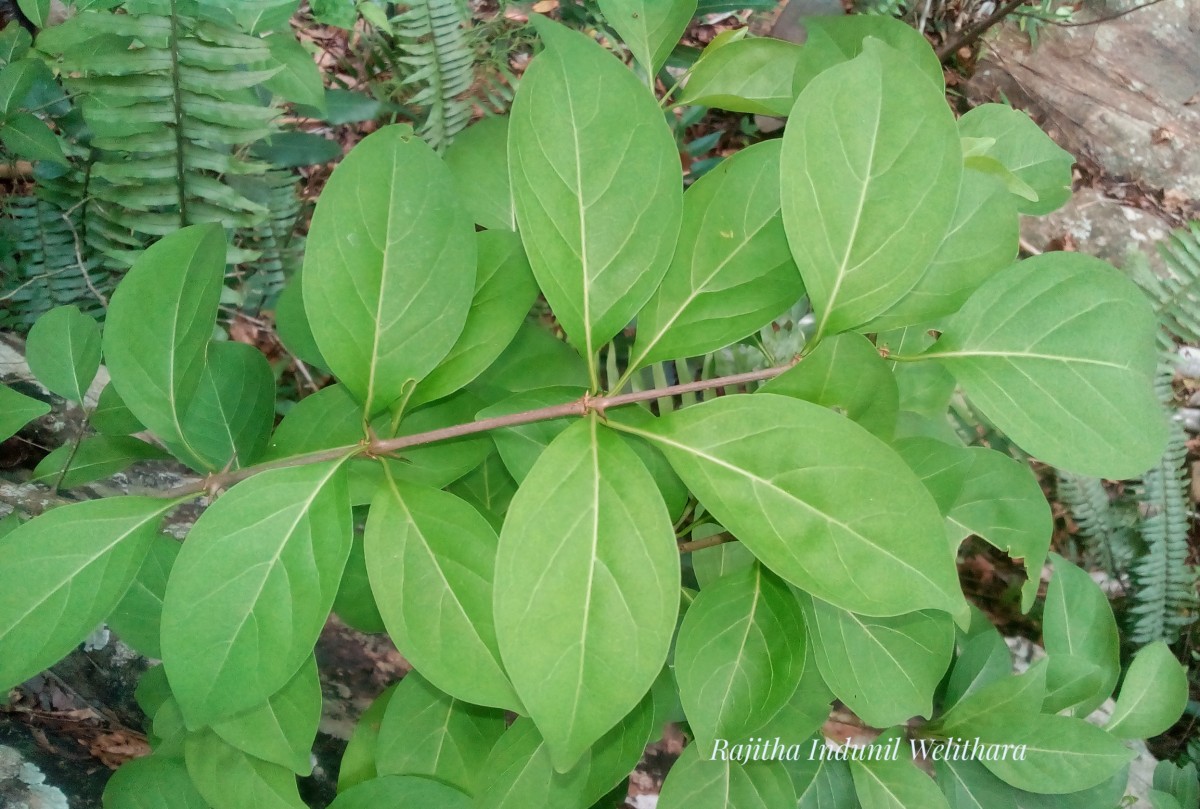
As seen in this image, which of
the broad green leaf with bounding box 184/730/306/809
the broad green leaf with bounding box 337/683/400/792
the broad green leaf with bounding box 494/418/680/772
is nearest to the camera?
the broad green leaf with bounding box 494/418/680/772

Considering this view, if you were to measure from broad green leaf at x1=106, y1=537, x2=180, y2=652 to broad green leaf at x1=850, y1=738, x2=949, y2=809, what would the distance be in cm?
107

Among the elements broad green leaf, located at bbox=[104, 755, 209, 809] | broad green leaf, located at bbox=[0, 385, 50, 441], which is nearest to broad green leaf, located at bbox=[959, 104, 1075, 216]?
broad green leaf, located at bbox=[0, 385, 50, 441]

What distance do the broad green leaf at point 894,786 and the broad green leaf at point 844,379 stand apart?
0.69 meters

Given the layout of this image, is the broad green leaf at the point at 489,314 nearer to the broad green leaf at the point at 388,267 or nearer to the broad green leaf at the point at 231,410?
the broad green leaf at the point at 388,267

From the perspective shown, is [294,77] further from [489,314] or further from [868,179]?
[868,179]

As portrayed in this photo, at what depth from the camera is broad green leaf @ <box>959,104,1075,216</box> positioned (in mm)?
1032

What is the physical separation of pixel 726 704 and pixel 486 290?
23.7 inches

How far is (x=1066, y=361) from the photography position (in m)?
0.83

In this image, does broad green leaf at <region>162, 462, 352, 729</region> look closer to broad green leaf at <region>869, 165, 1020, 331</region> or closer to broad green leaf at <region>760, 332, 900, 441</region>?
A: broad green leaf at <region>760, 332, 900, 441</region>

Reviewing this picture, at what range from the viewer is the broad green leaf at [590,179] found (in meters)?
0.73

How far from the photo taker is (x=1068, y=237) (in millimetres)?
2783

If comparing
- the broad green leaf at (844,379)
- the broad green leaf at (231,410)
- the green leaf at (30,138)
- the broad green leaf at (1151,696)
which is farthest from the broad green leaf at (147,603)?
the broad green leaf at (1151,696)

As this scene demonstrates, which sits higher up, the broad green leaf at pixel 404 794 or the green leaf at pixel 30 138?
the green leaf at pixel 30 138

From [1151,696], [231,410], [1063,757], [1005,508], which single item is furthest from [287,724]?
[1151,696]
